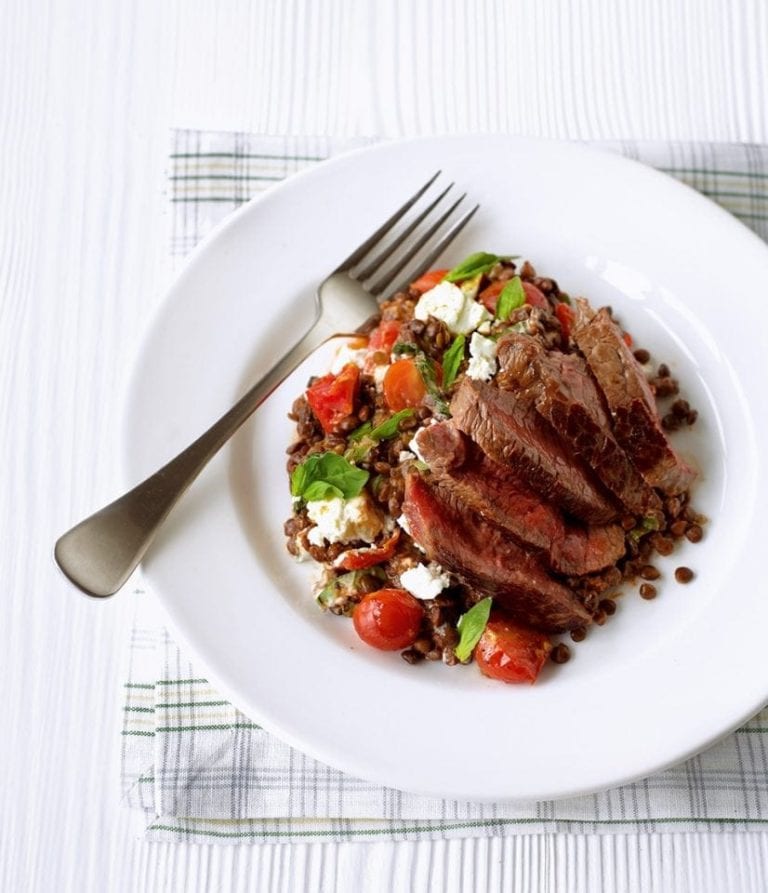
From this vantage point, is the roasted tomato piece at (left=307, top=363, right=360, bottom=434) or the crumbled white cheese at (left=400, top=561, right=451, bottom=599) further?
the roasted tomato piece at (left=307, top=363, right=360, bottom=434)

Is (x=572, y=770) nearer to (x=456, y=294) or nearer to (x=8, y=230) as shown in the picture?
(x=456, y=294)

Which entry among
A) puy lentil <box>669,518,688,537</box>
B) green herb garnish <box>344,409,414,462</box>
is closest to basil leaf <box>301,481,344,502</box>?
green herb garnish <box>344,409,414,462</box>

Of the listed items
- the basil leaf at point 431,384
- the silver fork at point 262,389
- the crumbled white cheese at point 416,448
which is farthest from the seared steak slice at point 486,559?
the silver fork at point 262,389

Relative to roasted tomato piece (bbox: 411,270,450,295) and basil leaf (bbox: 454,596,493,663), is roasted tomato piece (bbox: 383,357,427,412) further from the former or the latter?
basil leaf (bbox: 454,596,493,663)

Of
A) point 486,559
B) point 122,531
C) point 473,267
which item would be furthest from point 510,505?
point 122,531

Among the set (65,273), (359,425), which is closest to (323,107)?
(65,273)
